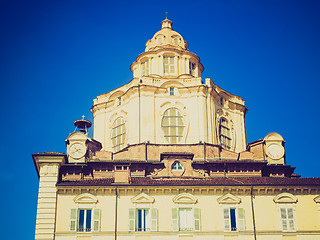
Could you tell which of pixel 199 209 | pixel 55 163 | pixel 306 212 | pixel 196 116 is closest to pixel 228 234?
pixel 199 209

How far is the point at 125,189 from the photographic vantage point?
4638cm

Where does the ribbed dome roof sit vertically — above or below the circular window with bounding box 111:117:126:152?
above

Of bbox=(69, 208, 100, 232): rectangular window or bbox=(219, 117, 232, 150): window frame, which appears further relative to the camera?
bbox=(219, 117, 232, 150): window frame

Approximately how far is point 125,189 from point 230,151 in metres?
19.8

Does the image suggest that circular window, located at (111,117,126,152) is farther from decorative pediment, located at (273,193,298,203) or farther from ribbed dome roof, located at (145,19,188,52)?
decorative pediment, located at (273,193,298,203)

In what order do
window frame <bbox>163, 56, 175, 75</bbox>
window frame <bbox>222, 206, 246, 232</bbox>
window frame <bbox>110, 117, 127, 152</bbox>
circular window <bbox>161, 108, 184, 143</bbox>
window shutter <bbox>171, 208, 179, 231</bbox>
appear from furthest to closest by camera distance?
window frame <bbox>163, 56, 175, 75</bbox> → window frame <bbox>110, 117, 127, 152</bbox> → circular window <bbox>161, 108, 184, 143</bbox> → window frame <bbox>222, 206, 246, 232</bbox> → window shutter <bbox>171, 208, 179, 231</bbox>

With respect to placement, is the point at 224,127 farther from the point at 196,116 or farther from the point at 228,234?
the point at 228,234

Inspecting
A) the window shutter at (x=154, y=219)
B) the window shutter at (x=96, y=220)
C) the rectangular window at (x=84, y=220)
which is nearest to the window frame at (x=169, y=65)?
the window shutter at (x=154, y=219)

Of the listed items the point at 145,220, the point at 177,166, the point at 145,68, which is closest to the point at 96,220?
the point at 145,220

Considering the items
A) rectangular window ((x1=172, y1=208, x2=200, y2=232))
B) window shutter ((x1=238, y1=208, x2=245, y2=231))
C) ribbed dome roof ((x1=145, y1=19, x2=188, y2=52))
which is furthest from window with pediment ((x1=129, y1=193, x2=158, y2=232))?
ribbed dome roof ((x1=145, y1=19, x2=188, y2=52))

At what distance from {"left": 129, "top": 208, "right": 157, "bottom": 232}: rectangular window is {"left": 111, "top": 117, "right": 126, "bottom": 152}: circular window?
2026cm

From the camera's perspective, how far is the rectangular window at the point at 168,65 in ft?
233

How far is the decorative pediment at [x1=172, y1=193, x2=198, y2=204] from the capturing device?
4625 cm

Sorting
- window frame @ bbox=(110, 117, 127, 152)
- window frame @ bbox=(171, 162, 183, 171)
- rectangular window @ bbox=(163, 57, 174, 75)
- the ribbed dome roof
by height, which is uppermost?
the ribbed dome roof
